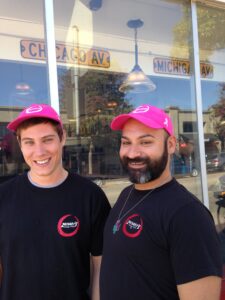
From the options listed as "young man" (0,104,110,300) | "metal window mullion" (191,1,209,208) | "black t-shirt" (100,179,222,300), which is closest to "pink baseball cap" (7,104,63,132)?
"young man" (0,104,110,300)

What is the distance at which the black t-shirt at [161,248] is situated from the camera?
4.60 ft

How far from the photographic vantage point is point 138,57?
5387 millimetres

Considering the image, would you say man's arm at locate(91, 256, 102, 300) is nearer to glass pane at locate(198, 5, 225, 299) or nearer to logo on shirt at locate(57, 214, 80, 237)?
logo on shirt at locate(57, 214, 80, 237)

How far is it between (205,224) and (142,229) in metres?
0.24

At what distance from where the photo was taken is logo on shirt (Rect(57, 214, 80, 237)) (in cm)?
185

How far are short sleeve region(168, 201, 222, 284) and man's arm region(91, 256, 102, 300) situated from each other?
63 cm

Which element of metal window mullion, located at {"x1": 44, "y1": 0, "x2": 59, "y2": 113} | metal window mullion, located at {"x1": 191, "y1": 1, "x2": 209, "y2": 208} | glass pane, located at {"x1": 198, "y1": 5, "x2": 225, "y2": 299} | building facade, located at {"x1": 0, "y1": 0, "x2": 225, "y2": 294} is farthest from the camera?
glass pane, located at {"x1": 198, "y1": 5, "x2": 225, "y2": 299}

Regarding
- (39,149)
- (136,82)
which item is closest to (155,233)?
(39,149)

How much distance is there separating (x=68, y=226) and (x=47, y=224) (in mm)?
96

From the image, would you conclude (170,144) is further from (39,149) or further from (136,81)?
(136,81)

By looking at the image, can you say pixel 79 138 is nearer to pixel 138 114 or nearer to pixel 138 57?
pixel 138 57

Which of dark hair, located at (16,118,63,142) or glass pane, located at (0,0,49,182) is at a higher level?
glass pane, located at (0,0,49,182)

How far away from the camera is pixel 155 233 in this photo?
4.88 ft

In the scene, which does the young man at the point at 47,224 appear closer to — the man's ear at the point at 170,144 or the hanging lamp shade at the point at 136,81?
the man's ear at the point at 170,144
